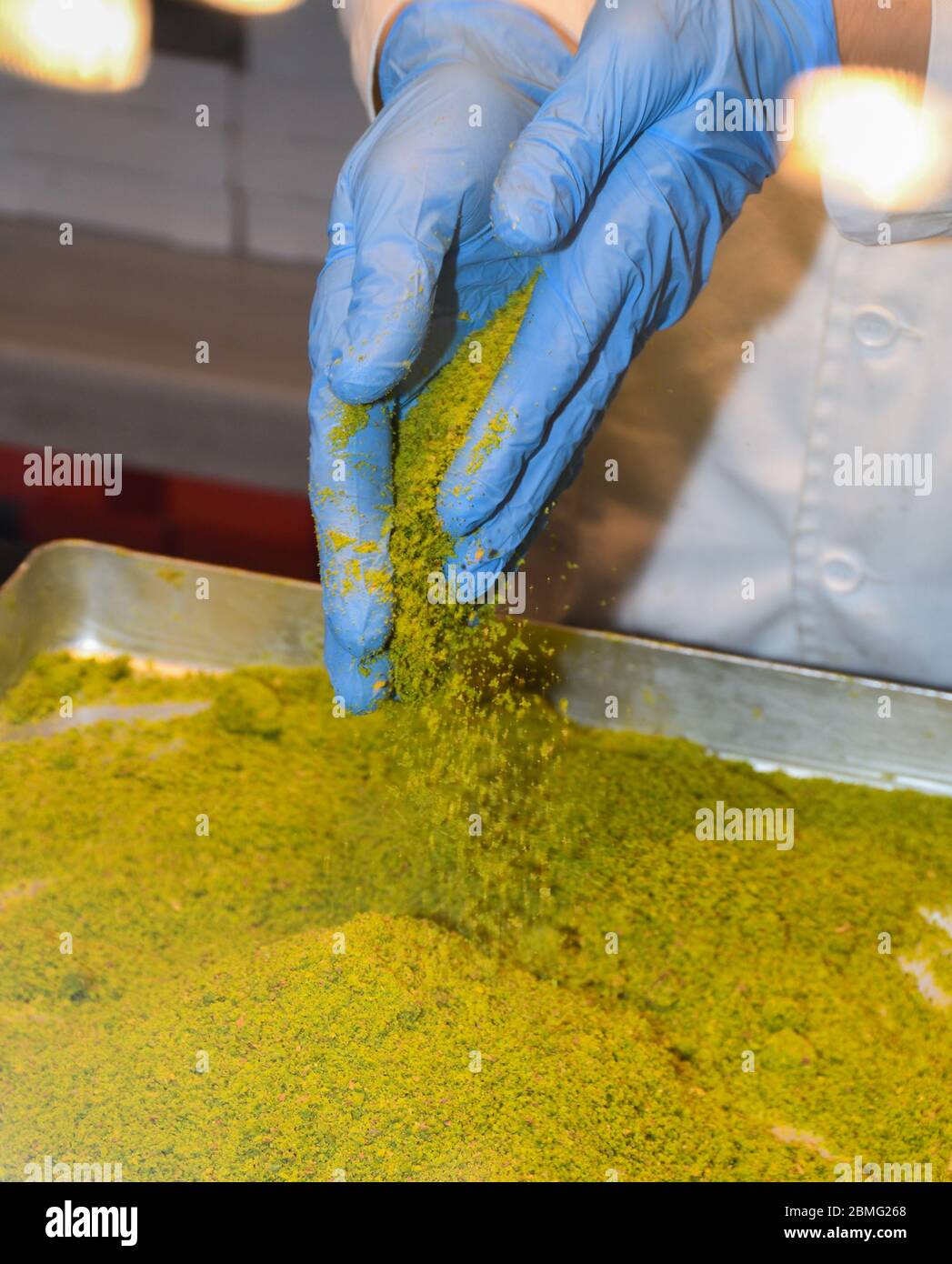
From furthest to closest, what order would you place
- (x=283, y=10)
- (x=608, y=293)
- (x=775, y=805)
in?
(x=283, y=10) < (x=775, y=805) < (x=608, y=293)

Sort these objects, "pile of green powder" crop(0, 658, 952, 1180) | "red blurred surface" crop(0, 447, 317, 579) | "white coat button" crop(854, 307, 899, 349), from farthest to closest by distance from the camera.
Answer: "red blurred surface" crop(0, 447, 317, 579), "white coat button" crop(854, 307, 899, 349), "pile of green powder" crop(0, 658, 952, 1180)

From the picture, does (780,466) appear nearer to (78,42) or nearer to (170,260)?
(170,260)

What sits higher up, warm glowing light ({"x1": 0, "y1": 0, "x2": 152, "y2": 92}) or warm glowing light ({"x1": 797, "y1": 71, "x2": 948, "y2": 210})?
warm glowing light ({"x1": 0, "y1": 0, "x2": 152, "y2": 92})

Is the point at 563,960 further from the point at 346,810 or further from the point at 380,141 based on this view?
the point at 380,141

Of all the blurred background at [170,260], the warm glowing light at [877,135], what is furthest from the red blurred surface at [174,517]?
the warm glowing light at [877,135]

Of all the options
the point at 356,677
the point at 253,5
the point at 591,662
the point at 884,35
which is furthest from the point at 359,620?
the point at 253,5

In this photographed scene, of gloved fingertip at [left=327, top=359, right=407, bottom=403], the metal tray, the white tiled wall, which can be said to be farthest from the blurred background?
gloved fingertip at [left=327, top=359, right=407, bottom=403]

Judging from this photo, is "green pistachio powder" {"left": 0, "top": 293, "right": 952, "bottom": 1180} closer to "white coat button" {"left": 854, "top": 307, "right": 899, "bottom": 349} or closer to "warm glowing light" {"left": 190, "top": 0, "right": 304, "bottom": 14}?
"white coat button" {"left": 854, "top": 307, "right": 899, "bottom": 349}
